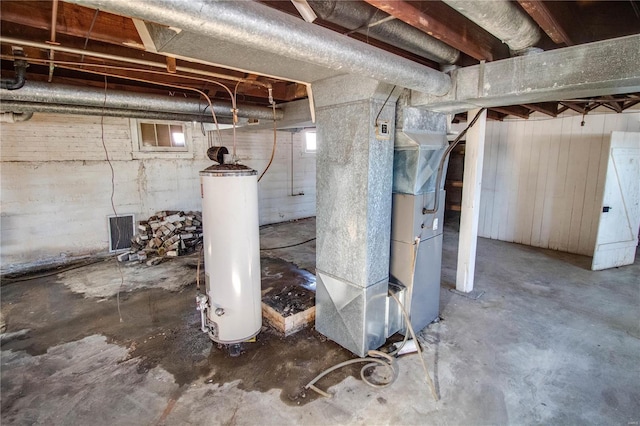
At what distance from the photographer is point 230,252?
2.45 metres

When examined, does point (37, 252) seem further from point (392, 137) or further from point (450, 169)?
point (450, 169)

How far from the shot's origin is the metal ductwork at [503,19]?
1.27 meters

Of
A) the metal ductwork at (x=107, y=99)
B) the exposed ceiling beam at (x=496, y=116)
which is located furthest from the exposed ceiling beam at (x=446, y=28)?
the exposed ceiling beam at (x=496, y=116)

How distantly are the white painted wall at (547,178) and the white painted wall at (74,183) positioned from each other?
561 cm

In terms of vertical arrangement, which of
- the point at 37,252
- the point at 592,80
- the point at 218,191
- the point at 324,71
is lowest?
the point at 37,252

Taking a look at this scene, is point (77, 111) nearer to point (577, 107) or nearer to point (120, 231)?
point (120, 231)

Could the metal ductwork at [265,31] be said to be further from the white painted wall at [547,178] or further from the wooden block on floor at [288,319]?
the white painted wall at [547,178]

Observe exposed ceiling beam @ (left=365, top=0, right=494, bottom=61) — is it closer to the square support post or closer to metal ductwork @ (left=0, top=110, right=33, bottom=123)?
the square support post

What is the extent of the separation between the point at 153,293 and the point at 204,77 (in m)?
2.54

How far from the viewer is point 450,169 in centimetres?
649

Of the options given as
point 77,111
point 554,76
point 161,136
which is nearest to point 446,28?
point 554,76

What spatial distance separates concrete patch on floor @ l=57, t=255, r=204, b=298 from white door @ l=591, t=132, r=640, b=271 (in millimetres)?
5702

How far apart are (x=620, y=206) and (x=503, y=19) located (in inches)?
183

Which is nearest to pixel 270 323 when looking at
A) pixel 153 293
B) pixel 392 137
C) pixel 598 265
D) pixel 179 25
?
pixel 153 293
